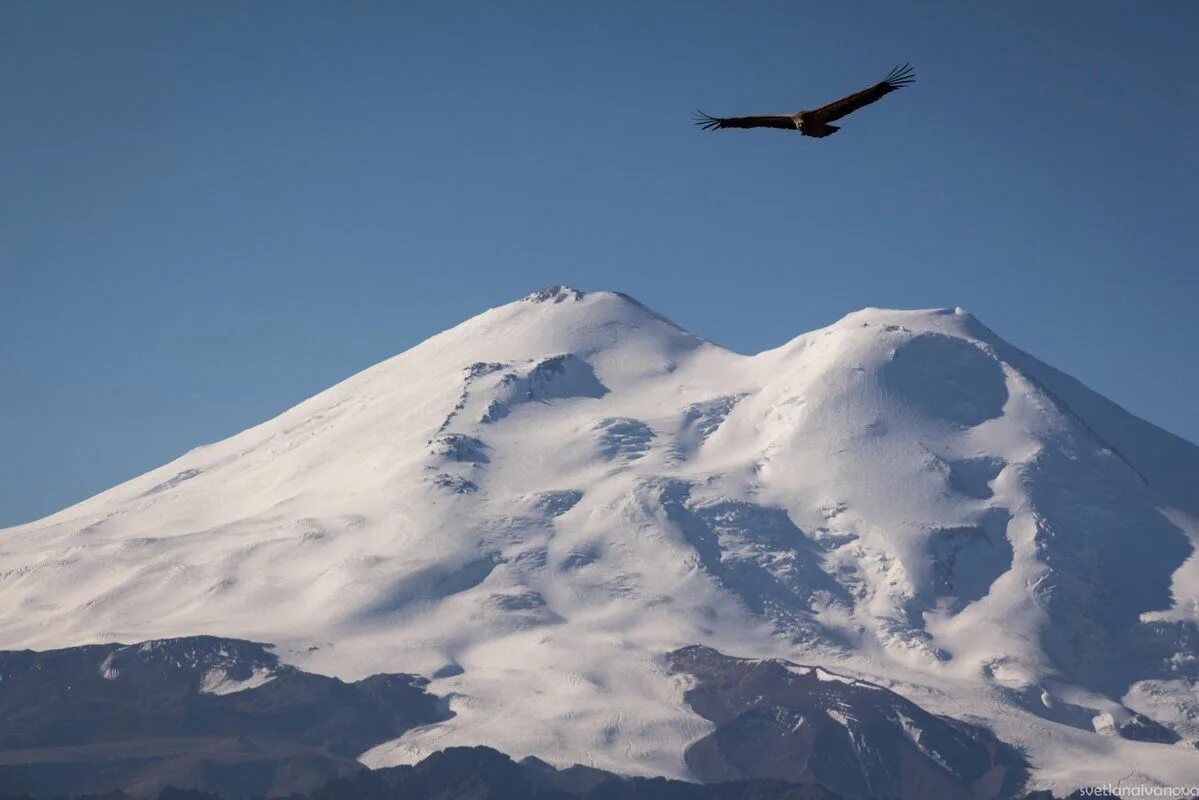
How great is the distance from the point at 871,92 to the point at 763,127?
4921 mm

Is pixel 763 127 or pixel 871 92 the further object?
pixel 763 127

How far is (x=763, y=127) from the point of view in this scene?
5428 cm

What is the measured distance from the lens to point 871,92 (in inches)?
1981
